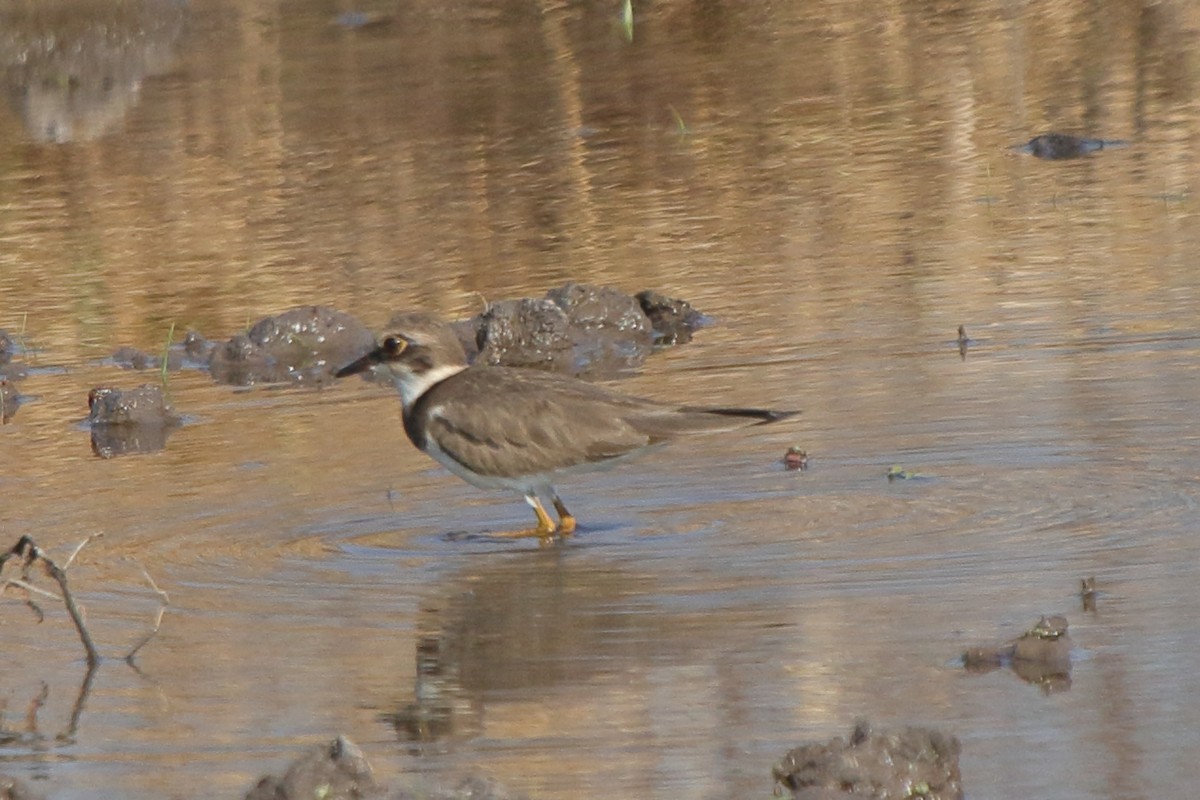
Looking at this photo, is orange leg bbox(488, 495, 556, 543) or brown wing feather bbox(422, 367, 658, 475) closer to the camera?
orange leg bbox(488, 495, 556, 543)

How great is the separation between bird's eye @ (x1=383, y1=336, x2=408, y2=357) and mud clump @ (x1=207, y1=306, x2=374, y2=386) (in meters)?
1.95

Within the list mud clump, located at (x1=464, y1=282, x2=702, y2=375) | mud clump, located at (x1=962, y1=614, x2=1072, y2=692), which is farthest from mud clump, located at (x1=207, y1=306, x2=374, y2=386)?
mud clump, located at (x1=962, y1=614, x2=1072, y2=692)

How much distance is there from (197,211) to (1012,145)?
502 cm

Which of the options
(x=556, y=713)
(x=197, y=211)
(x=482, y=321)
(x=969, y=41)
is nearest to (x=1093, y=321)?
(x=482, y=321)

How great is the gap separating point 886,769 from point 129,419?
5.42 meters

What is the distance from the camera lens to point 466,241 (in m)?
12.9

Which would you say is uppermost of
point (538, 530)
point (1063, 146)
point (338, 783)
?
point (1063, 146)

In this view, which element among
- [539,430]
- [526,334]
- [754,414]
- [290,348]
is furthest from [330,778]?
[290,348]

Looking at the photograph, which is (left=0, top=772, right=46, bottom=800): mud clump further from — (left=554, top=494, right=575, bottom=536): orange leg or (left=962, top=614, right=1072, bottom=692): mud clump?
(left=554, top=494, right=575, bottom=536): orange leg

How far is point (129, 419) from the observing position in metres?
9.75

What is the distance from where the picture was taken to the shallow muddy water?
5879 millimetres

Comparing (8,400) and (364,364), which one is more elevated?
(364,364)

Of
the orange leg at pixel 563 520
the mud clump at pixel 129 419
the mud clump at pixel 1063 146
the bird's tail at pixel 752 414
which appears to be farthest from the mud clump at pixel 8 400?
the mud clump at pixel 1063 146

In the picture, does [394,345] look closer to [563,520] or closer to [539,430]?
[539,430]
